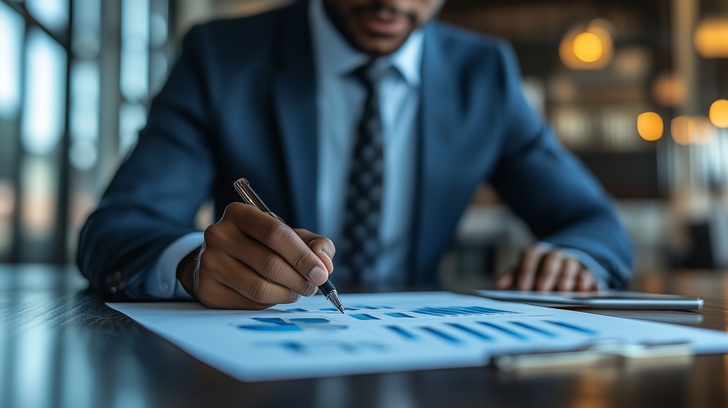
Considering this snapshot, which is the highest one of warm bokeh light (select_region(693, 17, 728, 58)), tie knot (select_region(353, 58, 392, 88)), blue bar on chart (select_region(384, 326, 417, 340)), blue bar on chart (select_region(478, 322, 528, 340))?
warm bokeh light (select_region(693, 17, 728, 58))

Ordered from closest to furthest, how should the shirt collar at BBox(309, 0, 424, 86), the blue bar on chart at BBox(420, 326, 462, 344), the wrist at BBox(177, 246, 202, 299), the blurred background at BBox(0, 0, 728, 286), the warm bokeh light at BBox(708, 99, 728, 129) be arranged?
the blue bar on chart at BBox(420, 326, 462, 344) → the wrist at BBox(177, 246, 202, 299) → the shirt collar at BBox(309, 0, 424, 86) → the blurred background at BBox(0, 0, 728, 286) → the warm bokeh light at BBox(708, 99, 728, 129)

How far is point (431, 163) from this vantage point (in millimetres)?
1301

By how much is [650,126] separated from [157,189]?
17.0 ft

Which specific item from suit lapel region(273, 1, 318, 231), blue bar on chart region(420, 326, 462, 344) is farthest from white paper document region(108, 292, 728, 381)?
suit lapel region(273, 1, 318, 231)

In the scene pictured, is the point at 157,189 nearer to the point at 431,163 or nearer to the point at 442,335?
the point at 431,163

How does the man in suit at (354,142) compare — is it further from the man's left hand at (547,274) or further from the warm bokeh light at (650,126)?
the warm bokeh light at (650,126)

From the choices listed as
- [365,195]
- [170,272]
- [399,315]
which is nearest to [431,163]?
[365,195]

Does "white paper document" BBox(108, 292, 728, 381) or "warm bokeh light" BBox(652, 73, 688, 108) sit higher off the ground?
"warm bokeh light" BBox(652, 73, 688, 108)

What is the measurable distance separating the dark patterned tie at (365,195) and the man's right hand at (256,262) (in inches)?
24.6

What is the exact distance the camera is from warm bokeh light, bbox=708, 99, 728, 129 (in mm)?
5684

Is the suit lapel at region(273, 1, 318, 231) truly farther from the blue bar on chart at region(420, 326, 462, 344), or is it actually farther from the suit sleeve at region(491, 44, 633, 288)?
the blue bar on chart at region(420, 326, 462, 344)

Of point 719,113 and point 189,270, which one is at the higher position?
point 719,113

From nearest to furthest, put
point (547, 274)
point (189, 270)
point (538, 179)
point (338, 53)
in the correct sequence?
1. point (189, 270)
2. point (547, 274)
3. point (338, 53)
4. point (538, 179)

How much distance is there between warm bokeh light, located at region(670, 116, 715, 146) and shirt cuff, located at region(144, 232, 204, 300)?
542 centimetres
